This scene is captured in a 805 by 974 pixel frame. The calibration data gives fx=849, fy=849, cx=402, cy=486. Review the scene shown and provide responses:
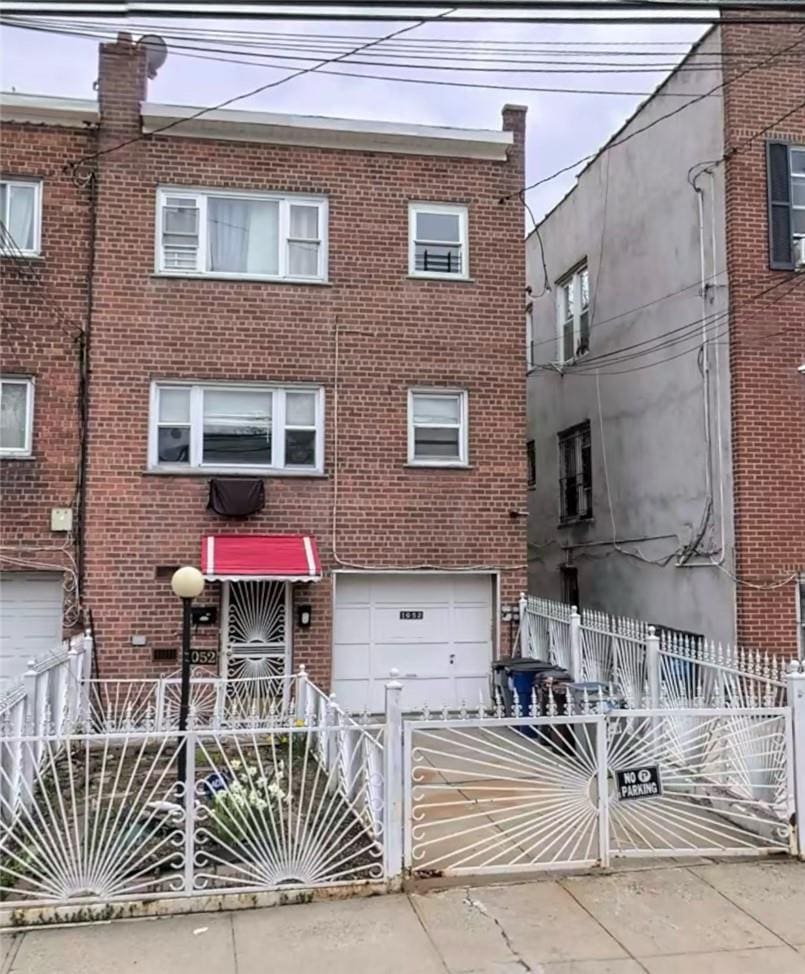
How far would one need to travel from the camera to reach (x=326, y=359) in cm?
1220

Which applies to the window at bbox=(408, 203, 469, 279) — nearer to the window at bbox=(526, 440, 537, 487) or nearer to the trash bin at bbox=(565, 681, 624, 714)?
the trash bin at bbox=(565, 681, 624, 714)

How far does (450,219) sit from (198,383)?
447 cm

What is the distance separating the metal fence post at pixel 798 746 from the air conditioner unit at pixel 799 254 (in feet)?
22.4

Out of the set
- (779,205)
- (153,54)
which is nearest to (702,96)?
(779,205)

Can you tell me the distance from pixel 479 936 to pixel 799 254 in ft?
32.1

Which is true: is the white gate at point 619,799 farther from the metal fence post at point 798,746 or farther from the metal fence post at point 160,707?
the metal fence post at point 160,707

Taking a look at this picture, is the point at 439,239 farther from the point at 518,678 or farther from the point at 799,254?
the point at 518,678

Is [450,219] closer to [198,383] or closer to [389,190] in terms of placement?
[389,190]

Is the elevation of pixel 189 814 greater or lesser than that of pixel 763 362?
lesser

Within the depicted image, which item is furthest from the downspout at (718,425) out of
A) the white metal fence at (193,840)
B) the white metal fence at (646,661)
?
the white metal fence at (193,840)

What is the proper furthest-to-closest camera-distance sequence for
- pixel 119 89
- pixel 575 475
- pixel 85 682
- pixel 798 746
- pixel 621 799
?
1. pixel 575 475
2. pixel 119 89
3. pixel 85 682
4. pixel 798 746
5. pixel 621 799

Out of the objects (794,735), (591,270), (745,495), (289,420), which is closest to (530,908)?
(794,735)

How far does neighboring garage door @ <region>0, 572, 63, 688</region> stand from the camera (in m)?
11.5

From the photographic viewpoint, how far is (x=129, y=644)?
446 inches
